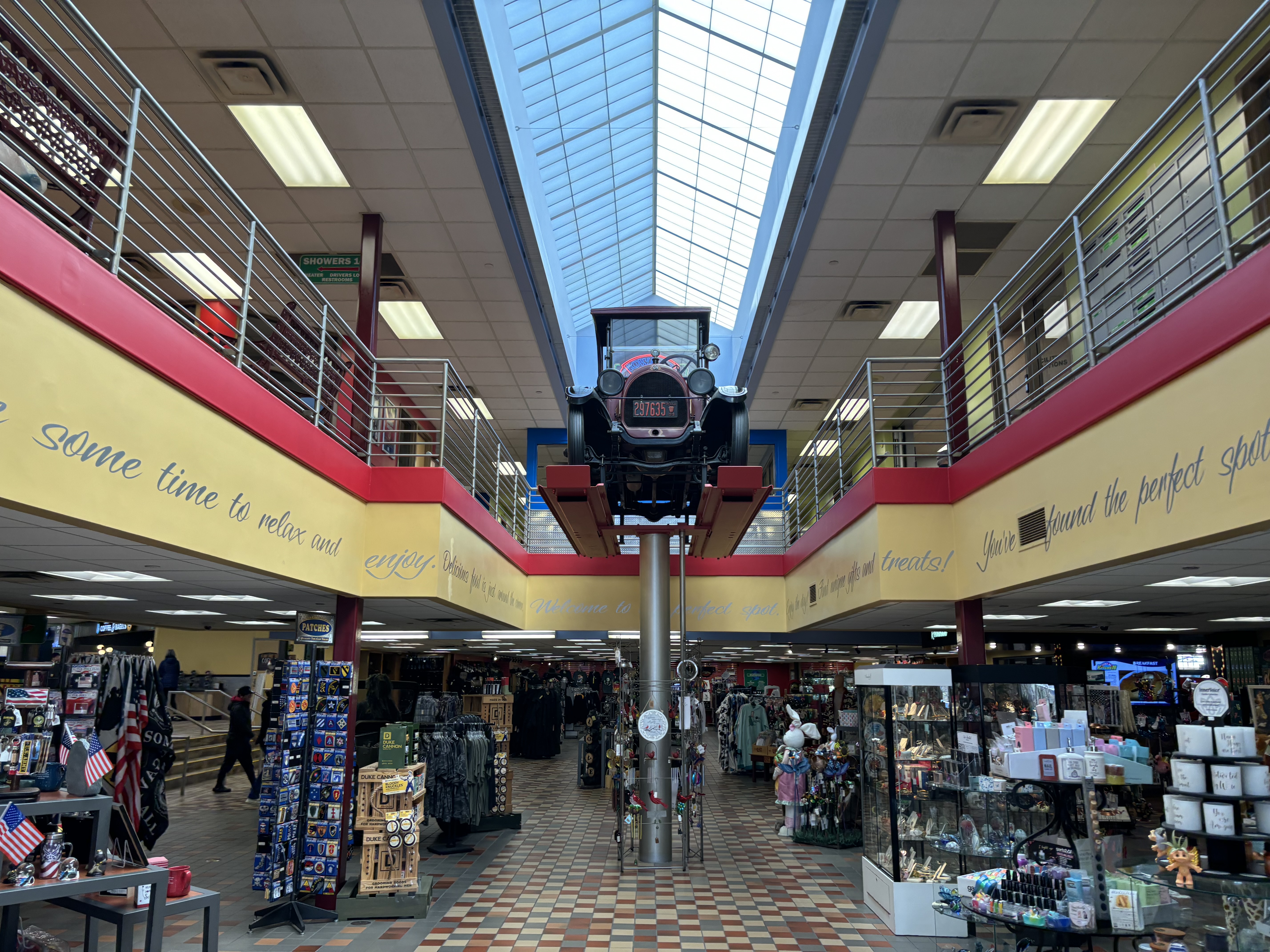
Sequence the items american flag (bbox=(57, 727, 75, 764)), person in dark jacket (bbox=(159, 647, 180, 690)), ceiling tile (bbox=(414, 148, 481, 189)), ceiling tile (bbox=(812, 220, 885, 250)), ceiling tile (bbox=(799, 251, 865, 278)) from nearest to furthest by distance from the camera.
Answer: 1. american flag (bbox=(57, 727, 75, 764))
2. ceiling tile (bbox=(414, 148, 481, 189))
3. ceiling tile (bbox=(812, 220, 885, 250))
4. ceiling tile (bbox=(799, 251, 865, 278))
5. person in dark jacket (bbox=(159, 647, 180, 690))

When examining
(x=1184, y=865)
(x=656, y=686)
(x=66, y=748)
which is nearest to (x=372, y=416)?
(x=66, y=748)

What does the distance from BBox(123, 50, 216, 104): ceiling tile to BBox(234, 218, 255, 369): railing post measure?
2.60 metres

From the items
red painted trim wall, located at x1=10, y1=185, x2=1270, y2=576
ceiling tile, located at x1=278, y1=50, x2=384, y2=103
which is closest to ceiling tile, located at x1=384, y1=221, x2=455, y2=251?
ceiling tile, located at x1=278, y1=50, x2=384, y2=103

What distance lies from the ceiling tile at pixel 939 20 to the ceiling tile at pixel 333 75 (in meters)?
4.20

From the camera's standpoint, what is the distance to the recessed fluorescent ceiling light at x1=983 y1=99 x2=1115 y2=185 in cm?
751

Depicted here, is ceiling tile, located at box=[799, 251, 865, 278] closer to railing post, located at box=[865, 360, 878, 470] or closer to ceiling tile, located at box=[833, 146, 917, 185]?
ceiling tile, located at box=[833, 146, 917, 185]

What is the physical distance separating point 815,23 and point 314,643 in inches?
273

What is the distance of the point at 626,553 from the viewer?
13.3 m

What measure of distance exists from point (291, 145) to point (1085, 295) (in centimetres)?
701

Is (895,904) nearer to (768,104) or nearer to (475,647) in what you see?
(768,104)

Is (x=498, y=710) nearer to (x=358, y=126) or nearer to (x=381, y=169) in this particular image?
(x=381, y=169)

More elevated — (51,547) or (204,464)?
(204,464)

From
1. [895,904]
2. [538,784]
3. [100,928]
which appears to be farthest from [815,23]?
[538,784]

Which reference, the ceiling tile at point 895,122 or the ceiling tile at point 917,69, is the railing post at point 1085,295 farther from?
the ceiling tile at point 895,122
